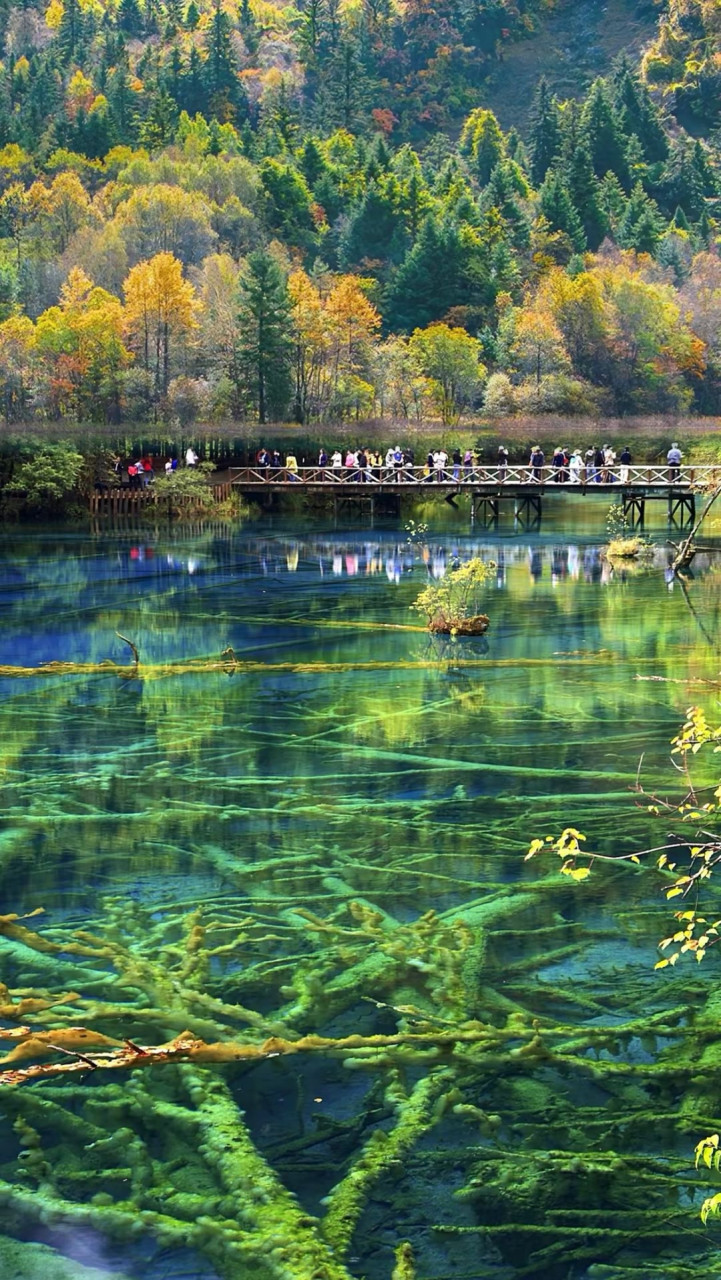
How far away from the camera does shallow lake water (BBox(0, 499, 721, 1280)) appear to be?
21.6ft

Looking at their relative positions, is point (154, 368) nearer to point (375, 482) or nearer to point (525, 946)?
point (375, 482)

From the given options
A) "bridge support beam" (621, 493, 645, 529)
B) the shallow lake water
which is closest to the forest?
"bridge support beam" (621, 493, 645, 529)

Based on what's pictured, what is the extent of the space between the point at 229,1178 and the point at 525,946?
3.13 metres

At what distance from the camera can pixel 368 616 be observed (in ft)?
80.4

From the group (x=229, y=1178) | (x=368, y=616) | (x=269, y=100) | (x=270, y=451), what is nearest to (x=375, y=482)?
(x=270, y=451)

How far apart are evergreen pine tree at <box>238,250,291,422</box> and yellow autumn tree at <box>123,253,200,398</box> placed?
5.28 meters

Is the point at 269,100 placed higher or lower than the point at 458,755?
higher

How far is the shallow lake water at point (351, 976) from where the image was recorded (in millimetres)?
6570

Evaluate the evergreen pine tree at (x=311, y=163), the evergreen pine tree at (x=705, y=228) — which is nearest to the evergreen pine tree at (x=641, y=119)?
the evergreen pine tree at (x=705, y=228)

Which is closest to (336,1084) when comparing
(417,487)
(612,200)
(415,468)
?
(417,487)

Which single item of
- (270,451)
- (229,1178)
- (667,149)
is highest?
(667,149)

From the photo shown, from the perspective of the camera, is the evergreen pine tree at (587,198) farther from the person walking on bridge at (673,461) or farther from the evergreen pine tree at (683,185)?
the person walking on bridge at (673,461)

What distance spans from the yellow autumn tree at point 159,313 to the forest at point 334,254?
0.16 metres

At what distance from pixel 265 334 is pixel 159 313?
1015 centimetres
